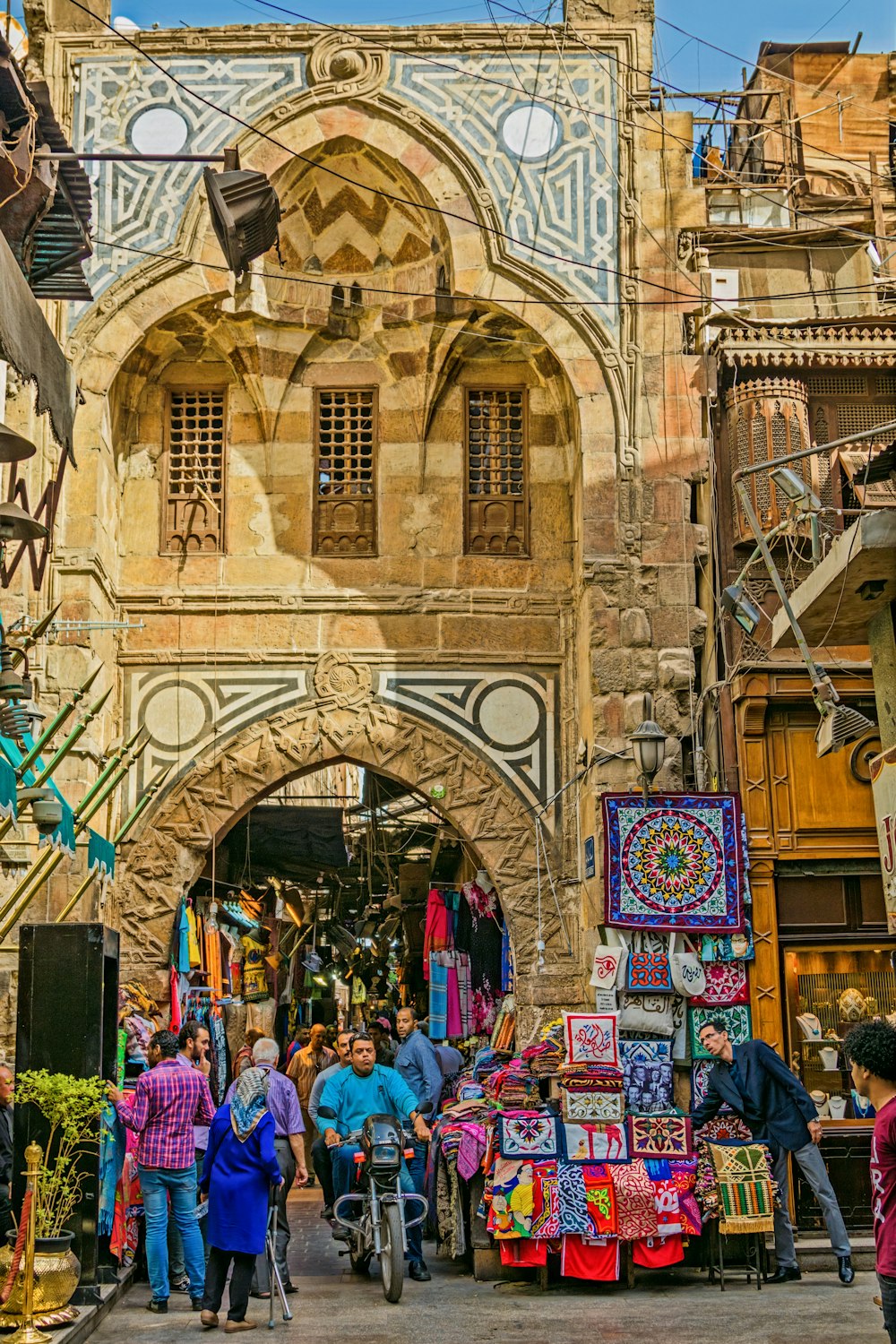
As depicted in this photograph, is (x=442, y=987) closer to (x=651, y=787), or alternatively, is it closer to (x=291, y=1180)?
(x=651, y=787)

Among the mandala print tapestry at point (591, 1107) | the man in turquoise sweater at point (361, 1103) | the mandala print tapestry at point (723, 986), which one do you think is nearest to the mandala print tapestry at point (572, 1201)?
the mandala print tapestry at point (591, 1107)

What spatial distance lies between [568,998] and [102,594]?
5671 millimetres

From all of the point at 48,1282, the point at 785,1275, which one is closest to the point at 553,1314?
the point at 785,1275

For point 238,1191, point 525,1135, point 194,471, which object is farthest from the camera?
point 194,471

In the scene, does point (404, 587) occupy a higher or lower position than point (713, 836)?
higher

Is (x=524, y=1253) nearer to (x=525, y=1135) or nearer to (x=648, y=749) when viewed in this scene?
(x=525, y=1135)

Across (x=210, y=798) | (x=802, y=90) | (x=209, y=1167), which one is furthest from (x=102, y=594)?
(x=802, y=90)

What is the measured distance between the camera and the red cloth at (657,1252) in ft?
31.5

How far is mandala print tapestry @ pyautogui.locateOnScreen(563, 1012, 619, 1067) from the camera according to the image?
1007cm

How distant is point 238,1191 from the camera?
27.1 ft

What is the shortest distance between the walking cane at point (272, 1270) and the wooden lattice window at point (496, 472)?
8.30 meters

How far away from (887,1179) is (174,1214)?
17.1 ft

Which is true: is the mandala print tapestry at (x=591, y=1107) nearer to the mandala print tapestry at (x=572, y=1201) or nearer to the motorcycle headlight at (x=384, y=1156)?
the mandala print tapestry at (x=572, y=1201)

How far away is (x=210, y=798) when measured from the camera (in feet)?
50.3
